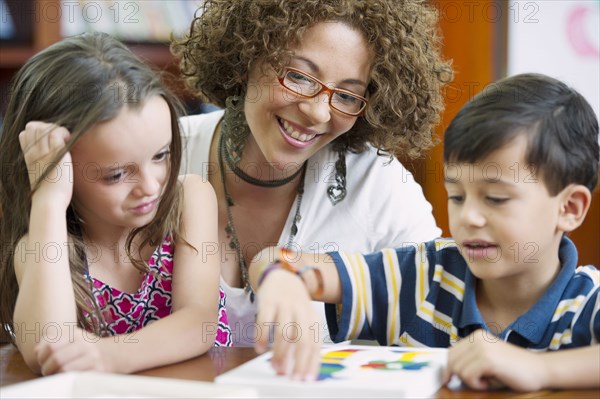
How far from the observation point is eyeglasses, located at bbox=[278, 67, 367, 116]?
1598 millimetres

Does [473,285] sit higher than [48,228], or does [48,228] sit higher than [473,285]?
[48,228]

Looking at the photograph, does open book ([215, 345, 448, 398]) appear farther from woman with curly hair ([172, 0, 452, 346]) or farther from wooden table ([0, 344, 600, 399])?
woman with curly hair ([172, 0, 452, 346])

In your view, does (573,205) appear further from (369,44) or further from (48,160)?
(48,160)

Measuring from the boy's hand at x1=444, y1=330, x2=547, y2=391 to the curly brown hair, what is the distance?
742 mm

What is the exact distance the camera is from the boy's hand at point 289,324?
960 mm

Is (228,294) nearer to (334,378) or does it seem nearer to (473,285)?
(473,285)

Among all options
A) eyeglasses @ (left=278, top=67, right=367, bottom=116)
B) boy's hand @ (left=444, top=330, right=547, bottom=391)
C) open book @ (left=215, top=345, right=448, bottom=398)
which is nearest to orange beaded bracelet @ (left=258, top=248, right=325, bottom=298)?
open book @ (left=215, top=345, right=448, bottom=398)

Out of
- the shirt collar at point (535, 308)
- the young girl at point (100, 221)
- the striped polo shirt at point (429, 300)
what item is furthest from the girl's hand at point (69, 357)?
the shirt collar at point (535, 308)

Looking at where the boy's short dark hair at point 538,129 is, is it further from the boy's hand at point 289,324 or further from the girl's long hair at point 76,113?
the girl's long hair at point 76,113

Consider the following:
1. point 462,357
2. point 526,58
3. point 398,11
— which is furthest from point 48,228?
point 526,58

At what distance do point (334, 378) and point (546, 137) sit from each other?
0.45 meters

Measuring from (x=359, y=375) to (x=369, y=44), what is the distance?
0.81 meters

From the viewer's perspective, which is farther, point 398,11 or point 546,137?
point 398,11

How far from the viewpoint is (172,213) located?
1.40 m
